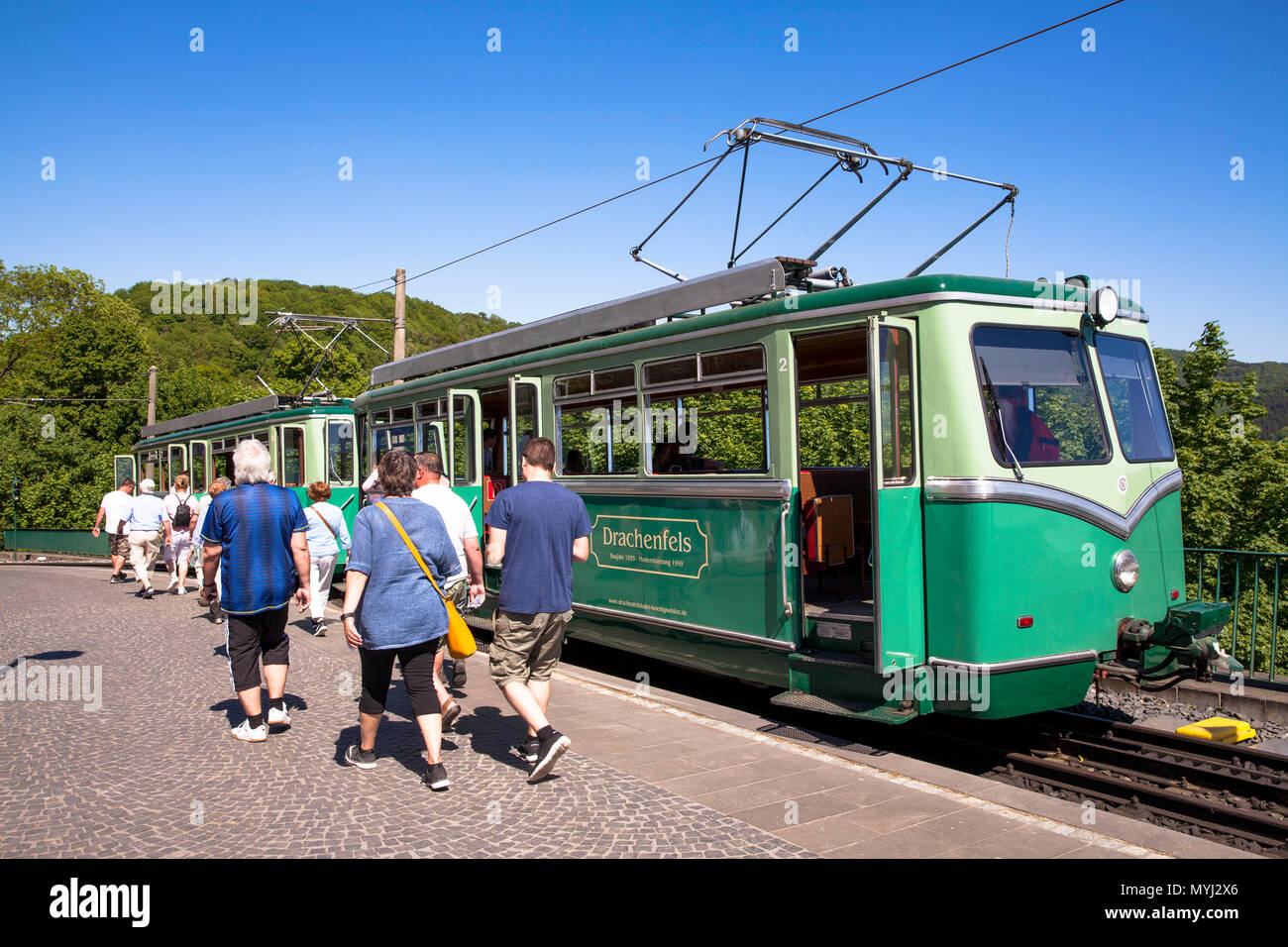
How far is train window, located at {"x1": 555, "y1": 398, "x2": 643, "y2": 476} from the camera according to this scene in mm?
8070

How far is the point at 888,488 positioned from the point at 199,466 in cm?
1849

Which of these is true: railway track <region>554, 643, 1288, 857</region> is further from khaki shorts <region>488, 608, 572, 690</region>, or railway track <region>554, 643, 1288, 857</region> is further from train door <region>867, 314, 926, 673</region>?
khaki shorts <region>488, 608, 572, 690</region>

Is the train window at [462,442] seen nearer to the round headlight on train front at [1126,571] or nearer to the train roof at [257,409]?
the round headlight on train front at [1126,571]

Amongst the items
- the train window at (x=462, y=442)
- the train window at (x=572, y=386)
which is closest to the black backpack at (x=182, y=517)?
the train window at (x=462, y=442)

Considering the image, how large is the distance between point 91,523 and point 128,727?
4165 cm

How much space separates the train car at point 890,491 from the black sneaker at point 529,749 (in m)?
1.76

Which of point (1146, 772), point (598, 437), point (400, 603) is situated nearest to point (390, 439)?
point (598, 437)

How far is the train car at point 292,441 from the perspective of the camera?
16094 mm

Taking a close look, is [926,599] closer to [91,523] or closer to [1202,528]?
[1202,528]

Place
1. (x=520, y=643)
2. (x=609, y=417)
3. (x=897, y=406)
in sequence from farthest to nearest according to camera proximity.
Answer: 1. (x=609, y=417)
2. (x=897, y=406)
3. (x=520, y=643)

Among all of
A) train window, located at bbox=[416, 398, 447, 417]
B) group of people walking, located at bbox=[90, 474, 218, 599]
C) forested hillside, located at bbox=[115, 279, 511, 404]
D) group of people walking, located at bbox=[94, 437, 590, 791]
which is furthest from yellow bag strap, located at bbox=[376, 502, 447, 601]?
forested hillside, located at bbox=[115, 279, 511, 404]

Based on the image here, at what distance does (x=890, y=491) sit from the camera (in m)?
5.88

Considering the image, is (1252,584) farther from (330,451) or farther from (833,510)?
(330,451)

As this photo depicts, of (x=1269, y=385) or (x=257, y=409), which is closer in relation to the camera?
(x=257, y=409)
